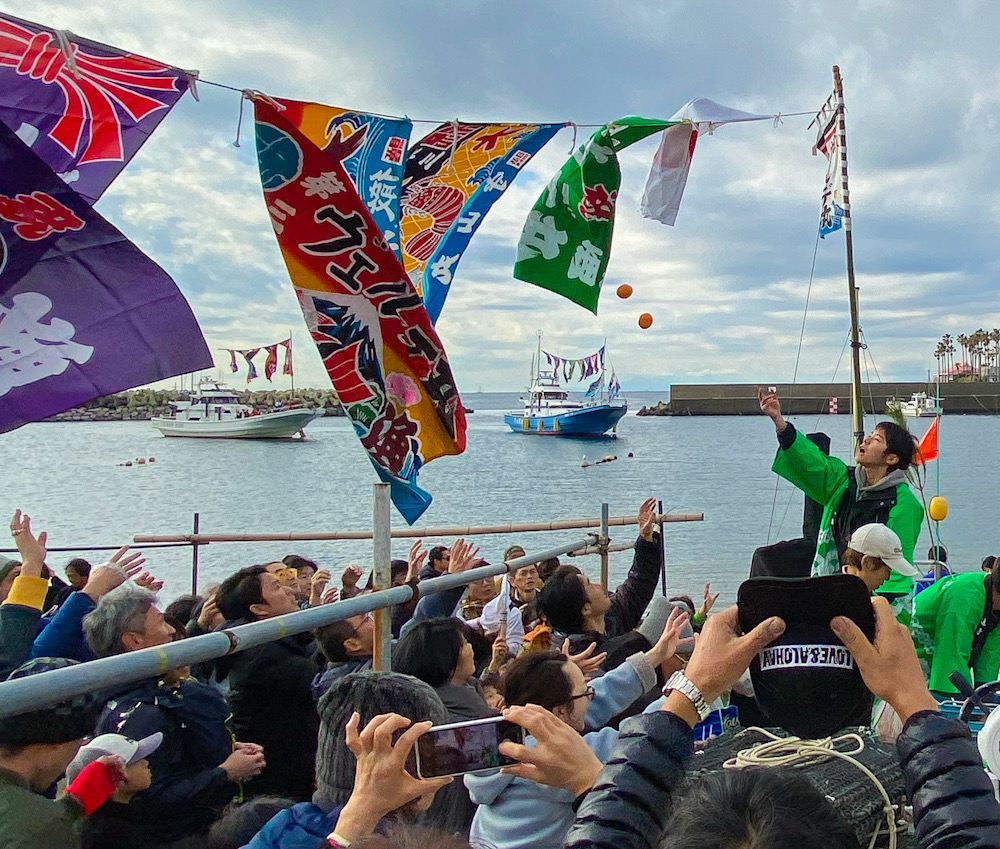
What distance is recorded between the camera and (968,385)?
333 ft

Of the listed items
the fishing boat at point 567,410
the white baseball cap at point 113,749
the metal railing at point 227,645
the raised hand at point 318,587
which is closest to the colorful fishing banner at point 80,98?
the metal railing at point 227,645

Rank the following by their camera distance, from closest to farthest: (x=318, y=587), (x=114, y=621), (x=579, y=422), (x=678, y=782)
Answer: (x=678, y=782), (x=114, y=621), (x=318, y=587), (x=579, y=422)

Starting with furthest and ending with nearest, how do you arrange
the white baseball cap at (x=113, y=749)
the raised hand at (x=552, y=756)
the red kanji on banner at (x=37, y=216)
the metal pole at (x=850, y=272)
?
the metal pole at (x=850, y=272) → the red kanji on banner at (x=37, y=216) → the white baseball cap at (x=113, y=749) → the raised hand at (x=552, y=756)

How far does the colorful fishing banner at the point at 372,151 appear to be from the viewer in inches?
167

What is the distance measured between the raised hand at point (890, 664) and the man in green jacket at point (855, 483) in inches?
117

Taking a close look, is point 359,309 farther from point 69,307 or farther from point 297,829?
point 297,829

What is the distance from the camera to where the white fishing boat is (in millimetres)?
69250

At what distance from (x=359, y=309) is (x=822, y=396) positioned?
327 ft

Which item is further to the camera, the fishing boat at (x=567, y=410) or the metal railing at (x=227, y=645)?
the fishing boat at (x=567, y=410)

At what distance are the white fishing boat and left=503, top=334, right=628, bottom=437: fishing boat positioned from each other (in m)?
17.1

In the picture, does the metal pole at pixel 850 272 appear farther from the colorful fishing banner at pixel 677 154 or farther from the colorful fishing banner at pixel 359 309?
the colorful fishing banner at pixel 359 309

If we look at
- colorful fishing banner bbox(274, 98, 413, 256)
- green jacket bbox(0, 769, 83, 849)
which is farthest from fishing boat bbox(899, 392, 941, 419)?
green jacket bbox(0, 769, 83, 849)

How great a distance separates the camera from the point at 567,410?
2884 inches

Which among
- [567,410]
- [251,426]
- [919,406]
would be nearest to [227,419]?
[251,426]
